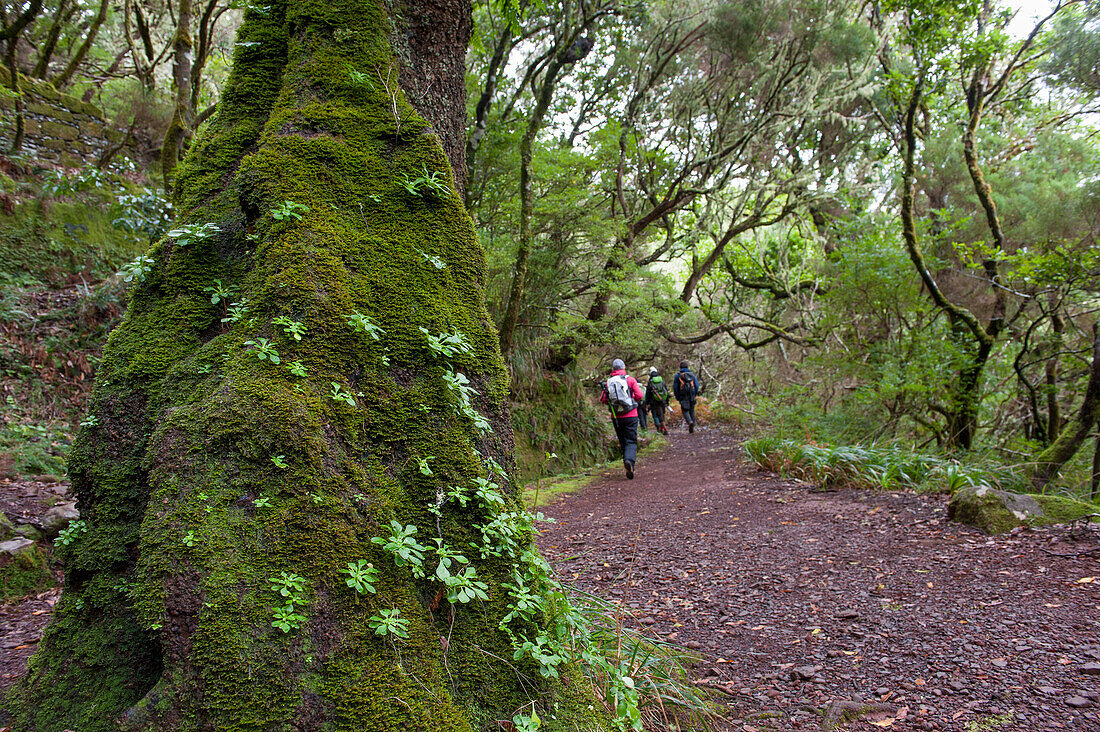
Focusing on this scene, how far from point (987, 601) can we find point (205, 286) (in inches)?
191

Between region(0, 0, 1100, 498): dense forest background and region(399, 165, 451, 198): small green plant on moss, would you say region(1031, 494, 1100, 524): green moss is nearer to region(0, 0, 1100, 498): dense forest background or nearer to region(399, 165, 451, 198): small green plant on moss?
region(0, 0, 1100, 498): dense forest background

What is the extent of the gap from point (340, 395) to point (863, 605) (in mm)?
3788

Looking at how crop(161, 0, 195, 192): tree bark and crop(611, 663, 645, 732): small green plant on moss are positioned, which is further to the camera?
crop(161, 0, 195, 192): tree bark

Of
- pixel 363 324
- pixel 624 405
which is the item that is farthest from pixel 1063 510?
Result: pixel 363 324

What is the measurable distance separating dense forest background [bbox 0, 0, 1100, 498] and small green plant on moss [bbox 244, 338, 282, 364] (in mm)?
4137

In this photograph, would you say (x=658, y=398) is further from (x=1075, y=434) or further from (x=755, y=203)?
(x=1075, y=434)

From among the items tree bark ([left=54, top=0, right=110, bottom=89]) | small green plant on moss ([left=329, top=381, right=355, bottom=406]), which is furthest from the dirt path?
tree bark ([left=54, top=0, right=110, bottom=89])

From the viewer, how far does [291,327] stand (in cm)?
193

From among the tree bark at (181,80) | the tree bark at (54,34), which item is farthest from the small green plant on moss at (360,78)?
the tree bark at (54,34)

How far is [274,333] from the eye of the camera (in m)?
1.94

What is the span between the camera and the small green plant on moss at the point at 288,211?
2.11m

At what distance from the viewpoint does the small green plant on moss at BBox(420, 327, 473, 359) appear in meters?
2.17

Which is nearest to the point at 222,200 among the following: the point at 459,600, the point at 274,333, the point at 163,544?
the point at 274,333

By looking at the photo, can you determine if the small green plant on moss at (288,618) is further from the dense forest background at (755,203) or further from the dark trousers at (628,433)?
the dark trousers at (628,433)
